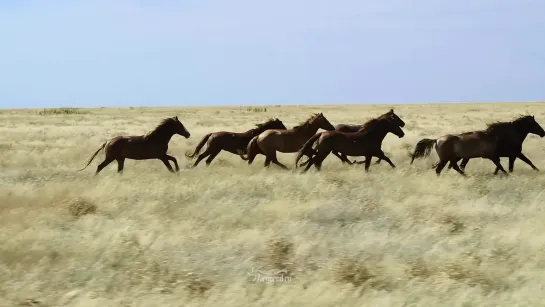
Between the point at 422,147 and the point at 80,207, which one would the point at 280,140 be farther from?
the point at 80,207

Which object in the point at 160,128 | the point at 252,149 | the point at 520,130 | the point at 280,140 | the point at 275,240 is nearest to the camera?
the point at 275,240

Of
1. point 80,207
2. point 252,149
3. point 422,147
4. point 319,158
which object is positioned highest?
point 422,147

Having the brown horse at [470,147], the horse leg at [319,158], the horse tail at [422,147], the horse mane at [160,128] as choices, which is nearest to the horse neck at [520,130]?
the brown horse at [470,147]

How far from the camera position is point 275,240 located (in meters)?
7.62

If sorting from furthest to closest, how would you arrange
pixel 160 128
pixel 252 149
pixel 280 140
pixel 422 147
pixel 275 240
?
1. pixel 252 149
2. pixel 280 140
3. pixel 422 147
4. pixel 160 128
5. pixel 275 240

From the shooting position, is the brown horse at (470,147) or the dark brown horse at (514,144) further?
the dark brown horse at (514,144)

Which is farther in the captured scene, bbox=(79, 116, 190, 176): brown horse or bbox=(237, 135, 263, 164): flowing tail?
bbox=(237, 135, 263, 164): flowing tail

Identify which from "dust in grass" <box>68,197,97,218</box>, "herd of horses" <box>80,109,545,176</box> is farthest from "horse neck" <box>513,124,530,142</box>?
"dust in grass" <box>68,197,97,218</box>

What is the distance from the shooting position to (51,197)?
35.4 ft

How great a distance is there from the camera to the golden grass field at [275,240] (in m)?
5.90

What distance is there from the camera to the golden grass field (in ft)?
19.4

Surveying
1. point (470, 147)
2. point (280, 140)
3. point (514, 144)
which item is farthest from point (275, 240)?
point (514, 144)

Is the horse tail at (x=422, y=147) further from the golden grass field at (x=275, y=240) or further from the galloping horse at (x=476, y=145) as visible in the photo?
the golden grass field at (x=275, y=240)

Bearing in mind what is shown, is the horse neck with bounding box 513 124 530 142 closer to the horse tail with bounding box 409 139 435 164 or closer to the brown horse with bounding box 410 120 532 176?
the brown horse with bounding box 410 120 532 176
